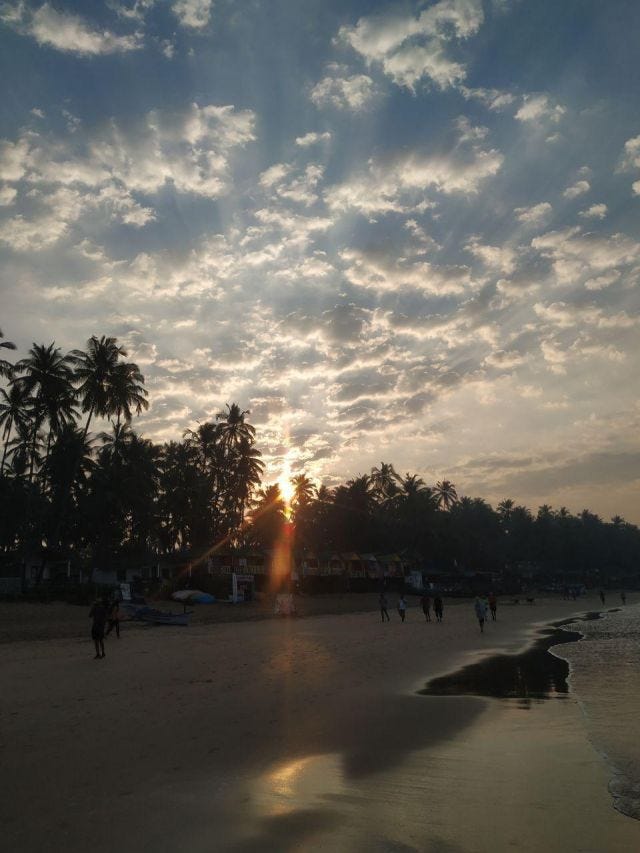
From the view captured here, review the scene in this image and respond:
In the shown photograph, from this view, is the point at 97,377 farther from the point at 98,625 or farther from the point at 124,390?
the point at 98,625

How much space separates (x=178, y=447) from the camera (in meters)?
67.1

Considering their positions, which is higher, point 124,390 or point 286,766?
point 124,390

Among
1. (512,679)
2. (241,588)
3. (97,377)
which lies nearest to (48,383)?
(97,377)

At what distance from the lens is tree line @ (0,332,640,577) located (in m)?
46.6

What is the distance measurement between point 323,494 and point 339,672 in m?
63.7

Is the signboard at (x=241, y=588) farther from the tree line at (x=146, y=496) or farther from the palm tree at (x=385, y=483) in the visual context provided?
the palm tree at (x=385, y=483)

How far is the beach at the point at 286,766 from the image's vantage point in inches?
218

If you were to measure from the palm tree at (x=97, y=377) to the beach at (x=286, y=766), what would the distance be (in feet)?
107

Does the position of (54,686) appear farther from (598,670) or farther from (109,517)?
(109,517)

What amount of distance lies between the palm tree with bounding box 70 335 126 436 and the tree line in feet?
0.26

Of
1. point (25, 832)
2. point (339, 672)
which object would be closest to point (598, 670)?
point (339, 672)

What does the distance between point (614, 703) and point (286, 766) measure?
26.5ft

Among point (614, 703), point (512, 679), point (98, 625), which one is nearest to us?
point (614, 703)

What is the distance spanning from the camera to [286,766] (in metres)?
7.86
